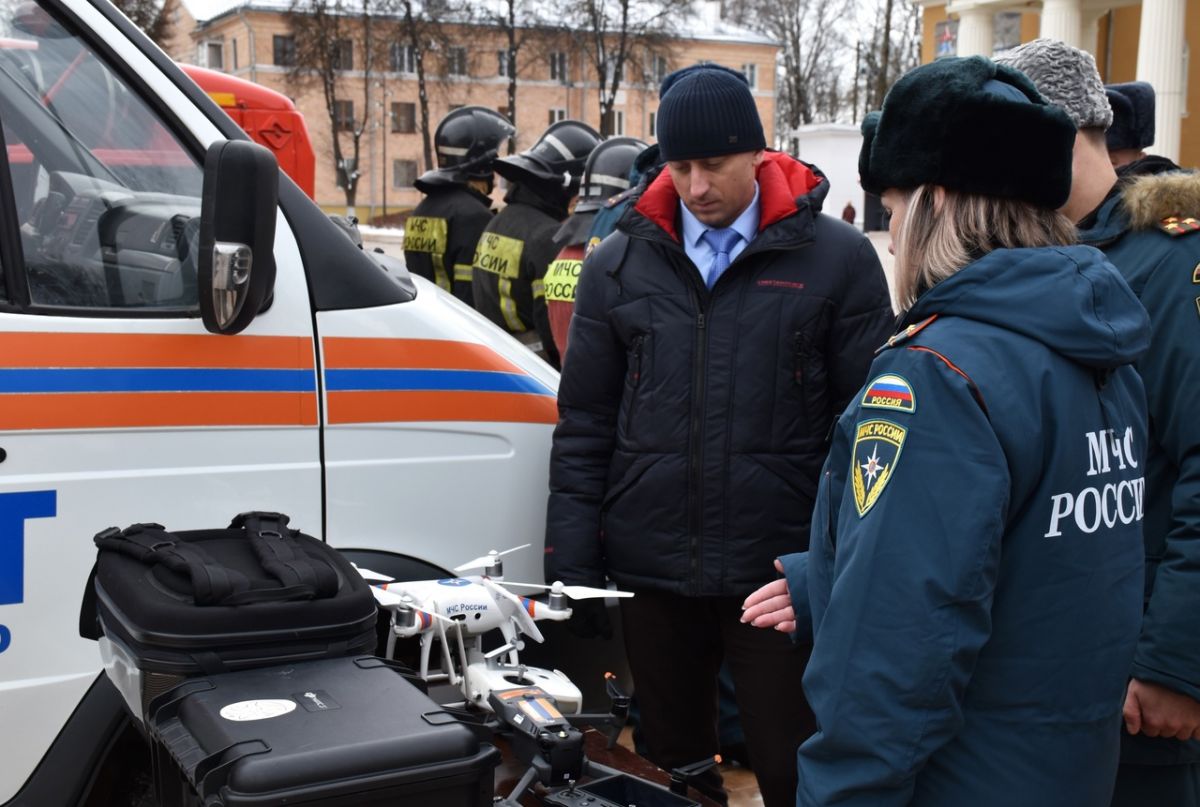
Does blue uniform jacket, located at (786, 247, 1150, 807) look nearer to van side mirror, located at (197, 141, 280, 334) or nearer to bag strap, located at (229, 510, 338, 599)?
bag strap, located at (229, 510, 338, 599)

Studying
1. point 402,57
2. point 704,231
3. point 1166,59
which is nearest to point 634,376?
point 704,231

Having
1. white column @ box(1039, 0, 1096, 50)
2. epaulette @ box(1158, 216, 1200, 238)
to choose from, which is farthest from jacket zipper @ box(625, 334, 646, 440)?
white column @ box(1039, 0, 1096, 50)

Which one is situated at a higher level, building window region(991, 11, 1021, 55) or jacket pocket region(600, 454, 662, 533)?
building window region(991, 11, 1021, 55)

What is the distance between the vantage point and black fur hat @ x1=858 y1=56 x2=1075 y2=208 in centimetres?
182

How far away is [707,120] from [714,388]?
64 centimetres

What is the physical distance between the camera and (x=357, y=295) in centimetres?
289

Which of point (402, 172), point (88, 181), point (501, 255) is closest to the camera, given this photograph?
point (88, 181)

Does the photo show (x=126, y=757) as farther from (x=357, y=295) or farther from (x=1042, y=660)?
(x=1042, y=660)

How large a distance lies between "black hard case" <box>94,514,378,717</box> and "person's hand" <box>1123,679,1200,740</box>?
139cm

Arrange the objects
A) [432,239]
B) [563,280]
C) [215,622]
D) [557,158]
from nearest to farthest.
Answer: [215,622] → [563,280] → [557,158] → [432,239]

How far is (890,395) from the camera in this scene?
69.6 inches

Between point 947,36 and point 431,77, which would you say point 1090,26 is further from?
point 431,77

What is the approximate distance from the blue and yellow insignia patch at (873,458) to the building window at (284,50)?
160ft

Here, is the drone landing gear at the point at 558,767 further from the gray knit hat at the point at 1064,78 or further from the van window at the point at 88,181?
the gray knit hat at the point at 1064,78
